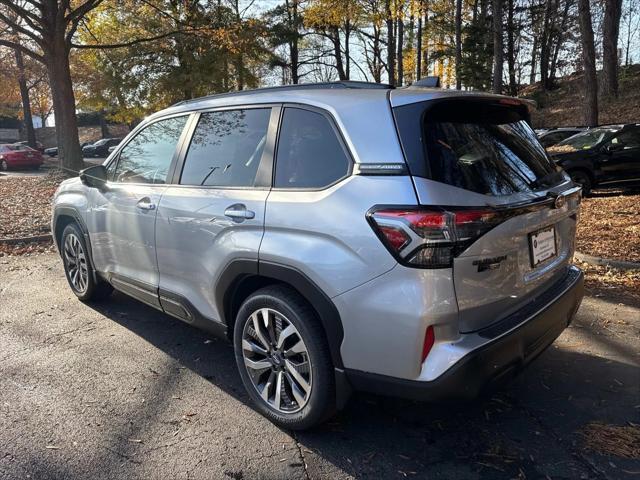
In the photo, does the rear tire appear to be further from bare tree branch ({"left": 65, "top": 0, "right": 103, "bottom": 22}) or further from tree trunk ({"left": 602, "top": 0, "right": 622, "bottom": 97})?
bare tree branch ({"left": 65, "top": 0, "right": 103, "bottom": 22})

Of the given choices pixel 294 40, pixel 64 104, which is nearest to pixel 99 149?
pixel 294 40

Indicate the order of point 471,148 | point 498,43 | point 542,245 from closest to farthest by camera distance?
point 471,148
point 542,245
point 498,43

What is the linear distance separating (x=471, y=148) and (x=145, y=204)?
2324mm

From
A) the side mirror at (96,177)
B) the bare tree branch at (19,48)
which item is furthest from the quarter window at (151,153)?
Result: the bare tree branch at (19,48)

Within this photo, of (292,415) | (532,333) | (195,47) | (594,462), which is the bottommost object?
(594,462)

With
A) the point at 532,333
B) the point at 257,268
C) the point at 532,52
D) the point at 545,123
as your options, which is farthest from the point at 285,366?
the point at 532,52

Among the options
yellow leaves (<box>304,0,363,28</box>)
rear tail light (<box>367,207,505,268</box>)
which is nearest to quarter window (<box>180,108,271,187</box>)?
rear tail light (<box>367,207,505,268</box>)

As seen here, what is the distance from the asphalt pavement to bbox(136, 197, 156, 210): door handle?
1.11m

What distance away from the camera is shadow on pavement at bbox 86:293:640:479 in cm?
255

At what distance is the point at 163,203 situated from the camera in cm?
355

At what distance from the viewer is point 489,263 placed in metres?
2.35

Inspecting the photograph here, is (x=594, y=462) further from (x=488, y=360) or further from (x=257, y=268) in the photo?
(x=257, y=268)

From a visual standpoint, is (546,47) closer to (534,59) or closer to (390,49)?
(534,59)

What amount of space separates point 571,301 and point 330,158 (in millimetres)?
1642
